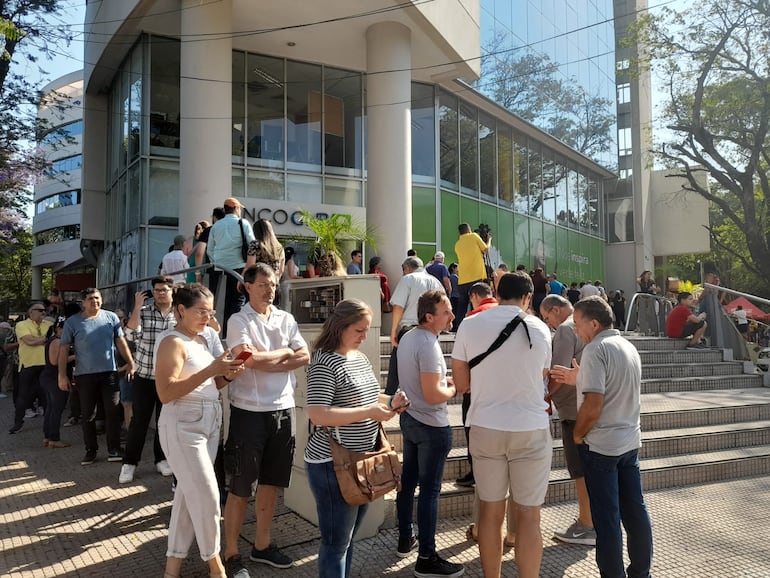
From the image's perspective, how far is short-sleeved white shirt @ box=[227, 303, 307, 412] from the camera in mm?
3793

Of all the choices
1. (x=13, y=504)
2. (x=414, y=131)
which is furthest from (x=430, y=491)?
(x=414, y=131)

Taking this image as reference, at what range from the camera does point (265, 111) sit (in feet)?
49.7

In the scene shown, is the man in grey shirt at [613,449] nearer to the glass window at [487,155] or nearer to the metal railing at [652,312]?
the metal railing at [652,312]

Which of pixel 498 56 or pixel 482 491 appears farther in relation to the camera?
pixel 498 56

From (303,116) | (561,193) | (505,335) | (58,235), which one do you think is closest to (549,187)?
(561,193)

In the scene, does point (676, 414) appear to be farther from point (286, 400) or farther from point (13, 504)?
point (13, 504)

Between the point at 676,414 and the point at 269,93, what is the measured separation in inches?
477

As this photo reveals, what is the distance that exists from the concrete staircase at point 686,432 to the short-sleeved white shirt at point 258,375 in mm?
1920

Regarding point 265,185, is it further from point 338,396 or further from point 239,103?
point 338,396

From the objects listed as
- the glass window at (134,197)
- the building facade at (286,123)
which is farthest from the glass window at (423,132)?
the glass window at (134,197)

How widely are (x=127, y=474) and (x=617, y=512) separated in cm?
443

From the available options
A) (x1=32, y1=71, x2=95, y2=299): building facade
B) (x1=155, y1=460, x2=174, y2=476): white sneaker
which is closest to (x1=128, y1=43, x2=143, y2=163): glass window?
(x1=155, y1=460, x2=174, y2=476): white sneaker

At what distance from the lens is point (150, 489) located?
5.58 m

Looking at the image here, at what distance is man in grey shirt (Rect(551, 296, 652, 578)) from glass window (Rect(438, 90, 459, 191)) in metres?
14.1
